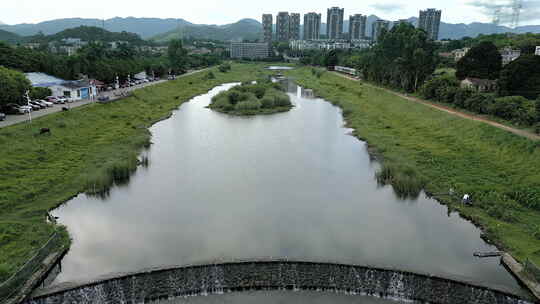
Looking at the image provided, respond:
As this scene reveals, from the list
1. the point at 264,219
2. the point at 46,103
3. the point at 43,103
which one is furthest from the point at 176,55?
the point at 264,219

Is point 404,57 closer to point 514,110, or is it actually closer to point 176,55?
point 514,110

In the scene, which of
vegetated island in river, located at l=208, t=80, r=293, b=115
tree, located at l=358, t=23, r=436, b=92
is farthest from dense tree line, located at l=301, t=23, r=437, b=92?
vegetated island in river, located at l=208, t=80, r=293, b=115

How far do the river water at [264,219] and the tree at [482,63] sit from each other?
4119 centimetres

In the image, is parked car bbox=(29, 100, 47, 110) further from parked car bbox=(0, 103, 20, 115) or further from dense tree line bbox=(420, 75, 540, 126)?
dense tree line bbox=(420, 75, 540, 126)

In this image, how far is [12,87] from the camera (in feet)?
138

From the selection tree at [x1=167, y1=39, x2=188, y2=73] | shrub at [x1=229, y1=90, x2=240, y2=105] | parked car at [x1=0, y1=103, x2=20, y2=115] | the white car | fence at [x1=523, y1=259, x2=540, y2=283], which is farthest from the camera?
tree at [x1=167, y1=39, x2=188, y2=73]

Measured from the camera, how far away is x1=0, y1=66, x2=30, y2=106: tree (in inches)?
1602

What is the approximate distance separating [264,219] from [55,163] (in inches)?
780

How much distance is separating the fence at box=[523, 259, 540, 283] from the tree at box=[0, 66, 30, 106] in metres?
49.4

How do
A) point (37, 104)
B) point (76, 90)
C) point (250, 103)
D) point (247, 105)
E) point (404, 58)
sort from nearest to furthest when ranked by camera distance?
point (37, 104), point (76, 90), point (247, 105), point (250, 103), point (404, 58)

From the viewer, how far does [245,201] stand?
2600 cm

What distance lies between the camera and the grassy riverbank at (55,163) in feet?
65.3

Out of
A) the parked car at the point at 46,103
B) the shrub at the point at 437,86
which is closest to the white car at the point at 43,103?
the parked car at the point at 46,103

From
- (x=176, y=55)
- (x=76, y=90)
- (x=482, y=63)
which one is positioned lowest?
(x=76, y=90)
